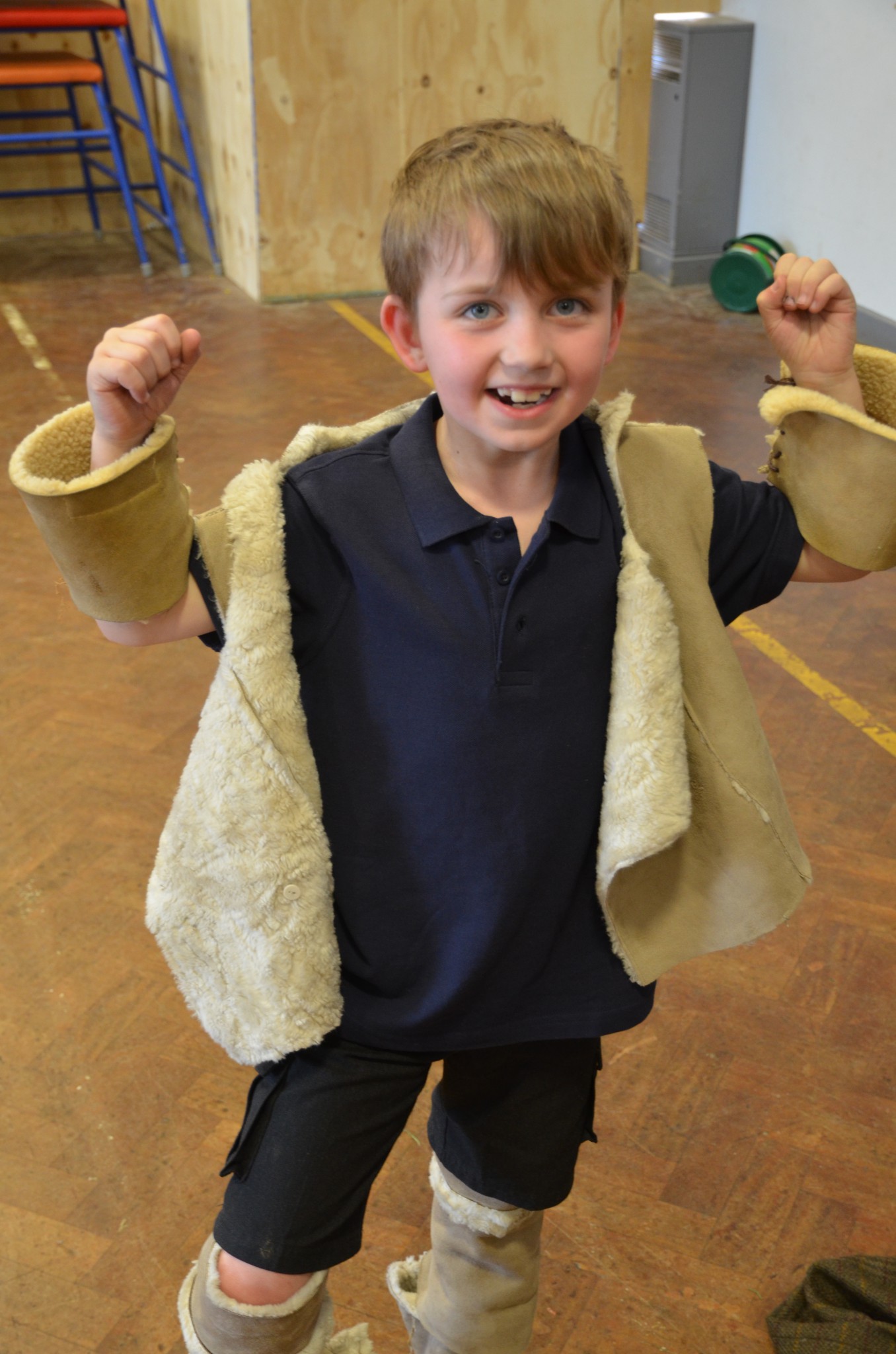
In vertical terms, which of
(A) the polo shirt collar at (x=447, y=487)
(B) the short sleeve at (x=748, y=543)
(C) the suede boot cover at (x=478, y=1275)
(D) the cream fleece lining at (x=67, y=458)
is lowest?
(C) the suede boot cover at (x=478, y=1275)

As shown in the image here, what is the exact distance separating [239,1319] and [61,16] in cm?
633

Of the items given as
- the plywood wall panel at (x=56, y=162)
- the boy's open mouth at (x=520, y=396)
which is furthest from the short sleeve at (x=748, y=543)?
the plywood wall panel at (x=56, y=162)

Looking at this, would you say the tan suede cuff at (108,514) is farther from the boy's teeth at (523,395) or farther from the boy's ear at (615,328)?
the boy's ear at (615,328)

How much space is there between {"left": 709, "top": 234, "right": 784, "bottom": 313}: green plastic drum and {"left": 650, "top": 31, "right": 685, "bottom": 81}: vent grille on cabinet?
0.86 metres

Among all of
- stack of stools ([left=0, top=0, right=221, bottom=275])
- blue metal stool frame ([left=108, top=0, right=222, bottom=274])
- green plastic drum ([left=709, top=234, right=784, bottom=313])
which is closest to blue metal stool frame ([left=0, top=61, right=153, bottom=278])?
stack of stools ([left=0, top=0, right=221, bottom=275])

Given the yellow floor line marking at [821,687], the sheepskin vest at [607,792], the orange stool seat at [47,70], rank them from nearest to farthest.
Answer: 1. the sheepskin vest at [607,792]
2. the yellow floor line marking at [821,687]
3. the orange stool seat at [47,70]

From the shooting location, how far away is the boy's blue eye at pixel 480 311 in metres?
1.21

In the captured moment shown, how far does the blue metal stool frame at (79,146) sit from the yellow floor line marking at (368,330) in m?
1.12

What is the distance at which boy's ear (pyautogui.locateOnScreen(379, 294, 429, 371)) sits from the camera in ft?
4.27

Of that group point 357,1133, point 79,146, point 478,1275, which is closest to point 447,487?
point 357,1133

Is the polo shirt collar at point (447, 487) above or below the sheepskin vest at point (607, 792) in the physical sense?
above

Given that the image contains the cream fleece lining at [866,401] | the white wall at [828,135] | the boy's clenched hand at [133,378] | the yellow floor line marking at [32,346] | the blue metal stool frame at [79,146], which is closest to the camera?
the boy's clenched hand at [133,378]

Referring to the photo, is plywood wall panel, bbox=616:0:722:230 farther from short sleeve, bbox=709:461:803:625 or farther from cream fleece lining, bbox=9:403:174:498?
cream fleece lining, bbox=9:403:174:498

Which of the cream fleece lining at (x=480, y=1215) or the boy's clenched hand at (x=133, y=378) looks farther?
the cream fleece lining at (x=480, y=1215)
